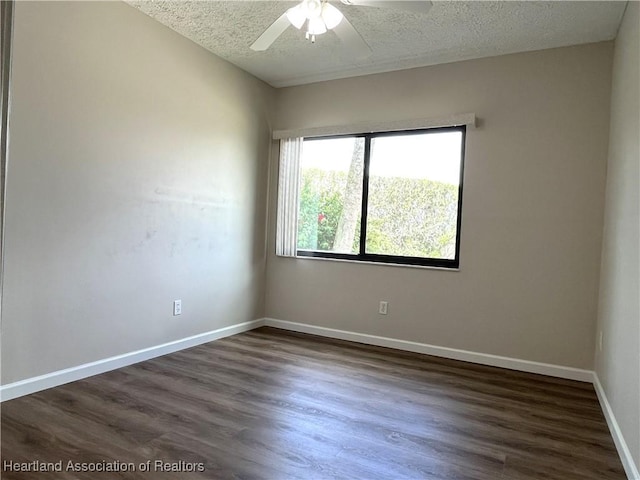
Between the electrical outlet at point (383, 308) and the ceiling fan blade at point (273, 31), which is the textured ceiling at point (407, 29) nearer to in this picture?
the ceiling fan blade at point (273, 31)

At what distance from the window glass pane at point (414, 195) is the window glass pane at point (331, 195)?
0.17 meters

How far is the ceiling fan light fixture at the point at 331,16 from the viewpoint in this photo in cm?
215

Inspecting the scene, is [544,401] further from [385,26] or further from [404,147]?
[385,26]

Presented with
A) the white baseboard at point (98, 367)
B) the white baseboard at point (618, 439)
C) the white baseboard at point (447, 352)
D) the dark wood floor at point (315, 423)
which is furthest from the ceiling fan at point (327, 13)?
the white baseboard at point (447, 352)

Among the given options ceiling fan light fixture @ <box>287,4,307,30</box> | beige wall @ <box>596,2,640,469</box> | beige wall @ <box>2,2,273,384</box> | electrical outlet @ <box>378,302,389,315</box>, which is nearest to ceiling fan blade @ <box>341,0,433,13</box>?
ceiling fan light fixture @ <box>287,4,307,30</box>

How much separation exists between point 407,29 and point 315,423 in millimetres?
2804

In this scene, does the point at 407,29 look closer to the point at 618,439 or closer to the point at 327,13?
the point at 327,13

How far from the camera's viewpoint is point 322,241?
4.29 metres

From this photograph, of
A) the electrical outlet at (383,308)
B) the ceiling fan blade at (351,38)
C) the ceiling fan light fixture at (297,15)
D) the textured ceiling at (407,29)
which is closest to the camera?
the ceiling fan light fixture at (297,15)

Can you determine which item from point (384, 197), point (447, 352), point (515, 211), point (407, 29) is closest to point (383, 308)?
point (447, 352)

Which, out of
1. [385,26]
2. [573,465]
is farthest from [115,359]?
[385,26]

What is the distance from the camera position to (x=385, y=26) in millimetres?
3061

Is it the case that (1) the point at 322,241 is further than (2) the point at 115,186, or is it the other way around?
(1) the point at 322,241

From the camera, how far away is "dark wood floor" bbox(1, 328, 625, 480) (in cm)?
184
